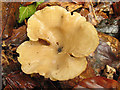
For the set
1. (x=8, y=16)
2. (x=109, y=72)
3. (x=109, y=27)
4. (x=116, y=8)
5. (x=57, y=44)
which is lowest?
(x=109, y=72)

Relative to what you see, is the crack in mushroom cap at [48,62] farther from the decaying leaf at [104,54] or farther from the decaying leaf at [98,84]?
the decaying leaf at [104,54]

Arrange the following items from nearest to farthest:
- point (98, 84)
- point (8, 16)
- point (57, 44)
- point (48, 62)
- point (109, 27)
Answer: point (98, 84)
point (48, 62)
point (57, 44)
point (8, 16)
point (109, 27)

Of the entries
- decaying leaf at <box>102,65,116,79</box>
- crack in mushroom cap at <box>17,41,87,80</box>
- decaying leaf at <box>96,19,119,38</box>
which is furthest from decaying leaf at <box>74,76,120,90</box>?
decaying leaf at <box>96,19,119,38</box>

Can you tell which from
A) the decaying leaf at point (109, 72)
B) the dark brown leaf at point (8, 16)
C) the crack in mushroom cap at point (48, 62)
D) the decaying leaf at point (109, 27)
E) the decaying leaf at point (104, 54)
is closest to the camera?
the crack in mushroom cap at point (48, 62)

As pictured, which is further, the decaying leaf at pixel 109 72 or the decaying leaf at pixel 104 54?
the decaying leaf at pixel 104 54

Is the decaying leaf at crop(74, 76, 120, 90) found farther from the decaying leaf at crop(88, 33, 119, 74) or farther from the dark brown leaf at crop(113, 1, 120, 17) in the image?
the dark brown leaf at crop(113, 1, 120, 17)

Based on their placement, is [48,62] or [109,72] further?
[109,72]

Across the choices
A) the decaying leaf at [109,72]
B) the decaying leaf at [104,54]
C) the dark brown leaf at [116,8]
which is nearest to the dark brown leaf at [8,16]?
the decaying leaf at [104,54]

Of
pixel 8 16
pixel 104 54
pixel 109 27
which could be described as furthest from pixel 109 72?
pixel 8 16

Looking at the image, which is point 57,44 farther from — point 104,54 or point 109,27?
point 109,27
